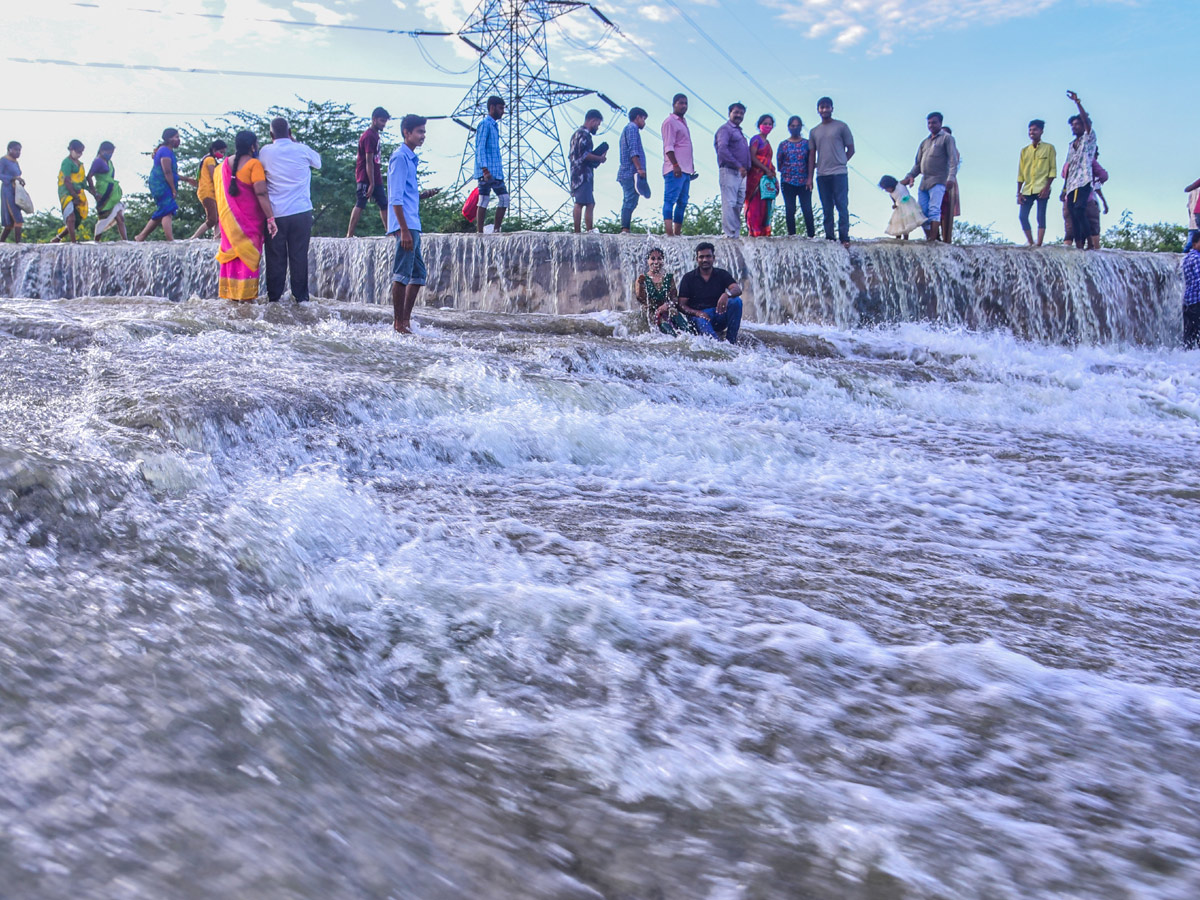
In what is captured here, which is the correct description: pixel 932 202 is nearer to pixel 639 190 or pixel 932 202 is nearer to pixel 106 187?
pixel 639 190

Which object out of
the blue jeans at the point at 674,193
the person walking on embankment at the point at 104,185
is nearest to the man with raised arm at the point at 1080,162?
the blue jeans at the point at 674,193

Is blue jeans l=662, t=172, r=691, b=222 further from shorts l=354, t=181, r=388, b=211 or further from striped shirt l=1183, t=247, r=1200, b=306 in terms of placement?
striped shirt l=1183, t=247, r=1200, b=306

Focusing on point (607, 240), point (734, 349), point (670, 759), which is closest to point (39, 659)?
point (670, 759)

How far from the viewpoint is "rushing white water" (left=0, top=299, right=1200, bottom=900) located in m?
1.23

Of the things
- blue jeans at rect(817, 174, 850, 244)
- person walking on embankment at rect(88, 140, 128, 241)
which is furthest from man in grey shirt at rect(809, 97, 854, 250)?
person walking on embankment at rect(88, 140, 128, 241)

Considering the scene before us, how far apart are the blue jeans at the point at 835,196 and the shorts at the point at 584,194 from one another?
2511 millimetres

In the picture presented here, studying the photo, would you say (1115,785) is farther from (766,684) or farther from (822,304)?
(822,304)

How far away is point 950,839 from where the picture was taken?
4.35ft

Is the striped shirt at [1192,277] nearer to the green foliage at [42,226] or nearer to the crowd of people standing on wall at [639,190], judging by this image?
the crowd of people standing on wall at [639,190]

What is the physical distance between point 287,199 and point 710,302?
11.4 ft

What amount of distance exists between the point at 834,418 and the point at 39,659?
4.68 metres

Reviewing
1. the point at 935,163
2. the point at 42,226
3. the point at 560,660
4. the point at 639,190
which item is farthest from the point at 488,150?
the point at 42,226

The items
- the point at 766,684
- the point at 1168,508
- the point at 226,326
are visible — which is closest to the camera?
the point at 766,684

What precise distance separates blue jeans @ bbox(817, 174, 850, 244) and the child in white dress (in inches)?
36.0
